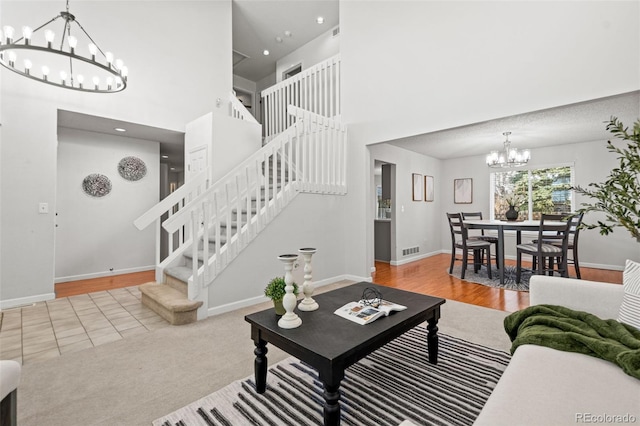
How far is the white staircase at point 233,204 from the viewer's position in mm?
2988

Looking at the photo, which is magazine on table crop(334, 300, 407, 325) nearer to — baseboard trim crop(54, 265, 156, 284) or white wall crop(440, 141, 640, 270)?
baseboard trim crop(54, 265, 156, 284)

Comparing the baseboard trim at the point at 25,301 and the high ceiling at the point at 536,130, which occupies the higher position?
the high ceiling at the point at 536,130

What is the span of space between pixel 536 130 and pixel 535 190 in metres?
2.24

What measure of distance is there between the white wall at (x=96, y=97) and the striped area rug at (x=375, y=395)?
348 cm

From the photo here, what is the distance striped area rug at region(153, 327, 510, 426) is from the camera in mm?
1524

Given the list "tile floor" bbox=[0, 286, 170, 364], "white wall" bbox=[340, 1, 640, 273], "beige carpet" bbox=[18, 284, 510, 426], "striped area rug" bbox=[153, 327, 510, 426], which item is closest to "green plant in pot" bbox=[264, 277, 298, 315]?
"striped area rug" bbox=[153, 327, 510, 426]

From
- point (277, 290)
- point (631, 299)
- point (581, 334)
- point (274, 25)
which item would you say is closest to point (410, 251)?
point (631, 299)

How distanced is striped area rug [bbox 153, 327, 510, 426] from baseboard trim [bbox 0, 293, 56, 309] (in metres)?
3.36

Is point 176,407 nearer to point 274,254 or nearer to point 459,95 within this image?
point 274,254

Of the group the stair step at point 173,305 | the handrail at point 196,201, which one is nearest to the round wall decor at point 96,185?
the stair step at point 173,305

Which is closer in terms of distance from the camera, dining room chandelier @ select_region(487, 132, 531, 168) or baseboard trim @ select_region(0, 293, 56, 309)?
baseboard trim @ select_region(0, 293, 56, 309)

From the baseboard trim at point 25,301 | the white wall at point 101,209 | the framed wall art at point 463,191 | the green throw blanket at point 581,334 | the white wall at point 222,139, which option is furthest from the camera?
the framed wall art at point 463,191

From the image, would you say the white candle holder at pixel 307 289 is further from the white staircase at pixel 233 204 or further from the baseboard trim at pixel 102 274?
the baseboard trim at pixel 102 274

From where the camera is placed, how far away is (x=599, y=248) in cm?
538
